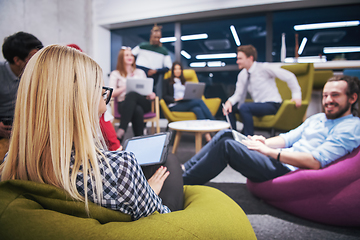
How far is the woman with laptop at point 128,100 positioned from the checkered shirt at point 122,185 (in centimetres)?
207

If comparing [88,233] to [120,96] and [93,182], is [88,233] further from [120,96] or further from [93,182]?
[120,96]

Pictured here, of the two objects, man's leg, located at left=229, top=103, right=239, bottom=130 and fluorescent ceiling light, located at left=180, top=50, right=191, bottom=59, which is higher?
fluorescent ceiling light, located at left=180, top=50, right=191, bottom=59

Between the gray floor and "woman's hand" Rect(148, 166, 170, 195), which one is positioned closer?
"woman's hand" Rect(148, 166, 170, 195)

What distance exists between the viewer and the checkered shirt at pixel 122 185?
1.64ft

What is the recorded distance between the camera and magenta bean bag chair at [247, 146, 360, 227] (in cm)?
105

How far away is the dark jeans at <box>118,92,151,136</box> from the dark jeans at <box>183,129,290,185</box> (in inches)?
55.7

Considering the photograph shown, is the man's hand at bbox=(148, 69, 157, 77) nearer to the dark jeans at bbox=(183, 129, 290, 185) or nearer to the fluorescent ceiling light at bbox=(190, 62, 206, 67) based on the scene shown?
the fluorescent ceiling light at bbox=(190, 62, 206, 67)

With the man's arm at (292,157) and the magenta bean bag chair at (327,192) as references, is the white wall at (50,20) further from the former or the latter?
the magenta bean bag chair at (327,192)

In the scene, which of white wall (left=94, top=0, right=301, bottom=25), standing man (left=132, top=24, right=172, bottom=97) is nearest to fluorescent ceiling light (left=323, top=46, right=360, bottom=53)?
white wall (left=94, top=0, right=301, bottom=25)

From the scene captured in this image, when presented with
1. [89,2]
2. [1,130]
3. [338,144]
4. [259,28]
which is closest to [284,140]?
[338,144]

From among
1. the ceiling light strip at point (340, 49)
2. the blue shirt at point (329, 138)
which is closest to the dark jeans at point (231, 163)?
the blue shirt at point (329, 138)

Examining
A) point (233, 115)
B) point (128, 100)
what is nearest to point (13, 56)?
point (128, 100)

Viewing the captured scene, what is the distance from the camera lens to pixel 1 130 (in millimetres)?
1387

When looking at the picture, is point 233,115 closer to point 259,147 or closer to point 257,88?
point 257,88
